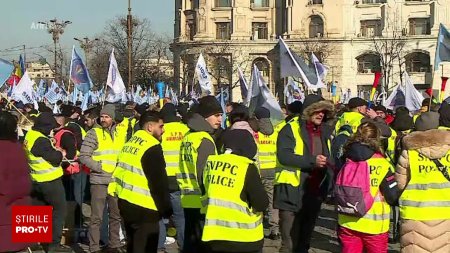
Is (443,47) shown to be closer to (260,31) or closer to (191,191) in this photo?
(191,191)

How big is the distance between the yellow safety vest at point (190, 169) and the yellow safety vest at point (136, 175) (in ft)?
1.43

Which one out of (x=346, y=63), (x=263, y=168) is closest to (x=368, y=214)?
(x=263, y=168)

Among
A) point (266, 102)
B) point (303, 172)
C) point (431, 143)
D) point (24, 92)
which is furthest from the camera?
point (24, 92)

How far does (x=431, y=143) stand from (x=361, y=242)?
3.68 feet

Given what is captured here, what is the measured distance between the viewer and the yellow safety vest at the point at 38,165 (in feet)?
31.3

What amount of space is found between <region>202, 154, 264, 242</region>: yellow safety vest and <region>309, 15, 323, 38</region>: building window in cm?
6715

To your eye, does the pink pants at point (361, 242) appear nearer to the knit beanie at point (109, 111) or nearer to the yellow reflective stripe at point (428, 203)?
the yellow reflective stripe at point (428, 203)

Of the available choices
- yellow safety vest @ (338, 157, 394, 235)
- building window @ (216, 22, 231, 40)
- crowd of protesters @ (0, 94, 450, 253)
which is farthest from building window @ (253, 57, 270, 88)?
yellow safety vest @ (338, 157, 394, 235)

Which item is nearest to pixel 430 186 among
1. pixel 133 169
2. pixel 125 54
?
pixel 133 169

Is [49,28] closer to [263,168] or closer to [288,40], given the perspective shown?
[288,40]

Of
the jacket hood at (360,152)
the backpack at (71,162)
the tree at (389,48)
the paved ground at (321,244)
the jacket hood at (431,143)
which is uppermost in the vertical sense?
the tree at (389,48)

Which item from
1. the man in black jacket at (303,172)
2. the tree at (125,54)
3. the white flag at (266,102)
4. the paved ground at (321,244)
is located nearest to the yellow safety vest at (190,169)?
the man in black jacket at (303,172)

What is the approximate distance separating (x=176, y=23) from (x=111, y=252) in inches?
2841

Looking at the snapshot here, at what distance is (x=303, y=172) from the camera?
7.99 m
